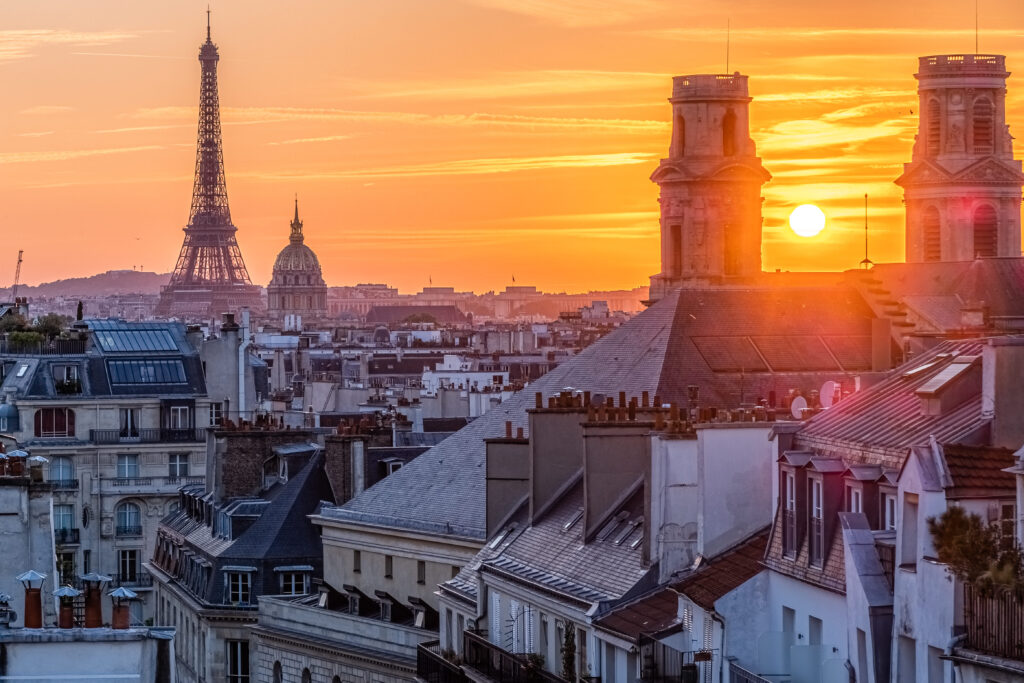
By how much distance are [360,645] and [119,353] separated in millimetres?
35248

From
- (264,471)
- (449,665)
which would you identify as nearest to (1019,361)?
(449,665)

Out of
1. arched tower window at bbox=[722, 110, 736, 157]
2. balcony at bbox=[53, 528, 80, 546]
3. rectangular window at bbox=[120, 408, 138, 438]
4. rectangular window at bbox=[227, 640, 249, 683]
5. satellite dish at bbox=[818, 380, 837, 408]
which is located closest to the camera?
satellite dish at bbox=[818, 380, 837, 408]

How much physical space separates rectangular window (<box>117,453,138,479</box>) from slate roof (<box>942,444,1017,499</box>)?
181 ft

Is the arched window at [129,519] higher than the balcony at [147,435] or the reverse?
the reverse

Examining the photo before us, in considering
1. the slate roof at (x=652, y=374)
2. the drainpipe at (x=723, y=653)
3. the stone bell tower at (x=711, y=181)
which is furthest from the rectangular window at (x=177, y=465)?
the drainpipe at (x=723, y=653)

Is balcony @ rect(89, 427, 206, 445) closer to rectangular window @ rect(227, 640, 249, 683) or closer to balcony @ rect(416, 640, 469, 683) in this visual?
rectangular window @ rect(227, 640, 249, 683)

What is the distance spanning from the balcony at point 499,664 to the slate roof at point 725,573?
2.36 metres

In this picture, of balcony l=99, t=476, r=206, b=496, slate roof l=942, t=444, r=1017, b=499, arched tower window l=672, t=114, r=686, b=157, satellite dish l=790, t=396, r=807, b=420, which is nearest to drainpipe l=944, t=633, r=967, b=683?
slate roof l=942, t=444, r=1017, b=499

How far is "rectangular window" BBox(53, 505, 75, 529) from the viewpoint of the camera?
7588cm

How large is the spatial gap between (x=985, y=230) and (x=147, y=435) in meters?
39.0

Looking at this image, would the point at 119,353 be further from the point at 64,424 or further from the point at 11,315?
the point at 11,315

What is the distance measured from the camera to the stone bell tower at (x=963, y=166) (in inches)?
4146

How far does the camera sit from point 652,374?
49.3 meters

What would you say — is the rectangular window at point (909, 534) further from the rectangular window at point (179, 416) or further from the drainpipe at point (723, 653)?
the rectangular window at point (179, 416)
